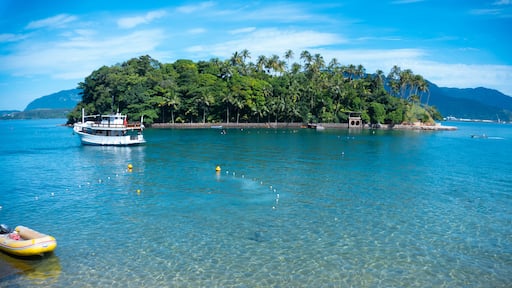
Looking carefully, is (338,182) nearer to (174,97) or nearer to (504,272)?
(504,272)

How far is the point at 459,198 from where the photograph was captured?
36.6 metres

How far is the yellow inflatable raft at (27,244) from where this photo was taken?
2109 centimetres

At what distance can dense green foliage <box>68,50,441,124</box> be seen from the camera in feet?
442

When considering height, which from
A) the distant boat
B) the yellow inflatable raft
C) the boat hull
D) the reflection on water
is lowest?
the reflection on water

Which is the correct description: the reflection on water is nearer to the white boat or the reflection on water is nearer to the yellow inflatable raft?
the yellow inflatable raft

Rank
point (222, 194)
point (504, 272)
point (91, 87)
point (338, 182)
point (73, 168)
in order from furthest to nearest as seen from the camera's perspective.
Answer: point (91, 87)
point (73, 168)
point (338, 182)
point (222, 194)
point (504, 272)

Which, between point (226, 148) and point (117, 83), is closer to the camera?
point (226, 148)

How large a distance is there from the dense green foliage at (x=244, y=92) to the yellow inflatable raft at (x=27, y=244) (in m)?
109

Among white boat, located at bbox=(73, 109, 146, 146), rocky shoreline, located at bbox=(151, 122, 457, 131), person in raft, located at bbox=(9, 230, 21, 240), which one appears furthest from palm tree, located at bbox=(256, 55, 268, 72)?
person in raft, located at bbox=(9, 230, 21, 240)

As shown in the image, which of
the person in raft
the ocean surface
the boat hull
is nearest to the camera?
the ocean surface

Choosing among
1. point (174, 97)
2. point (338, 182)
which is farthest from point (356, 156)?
point (174, 97)

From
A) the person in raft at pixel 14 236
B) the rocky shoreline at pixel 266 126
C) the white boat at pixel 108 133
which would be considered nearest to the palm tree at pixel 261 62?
the rocky shoreline at pixel 266 126

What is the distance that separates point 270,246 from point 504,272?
13.0 meters

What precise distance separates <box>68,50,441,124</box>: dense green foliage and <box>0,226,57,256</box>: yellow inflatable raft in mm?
109209
